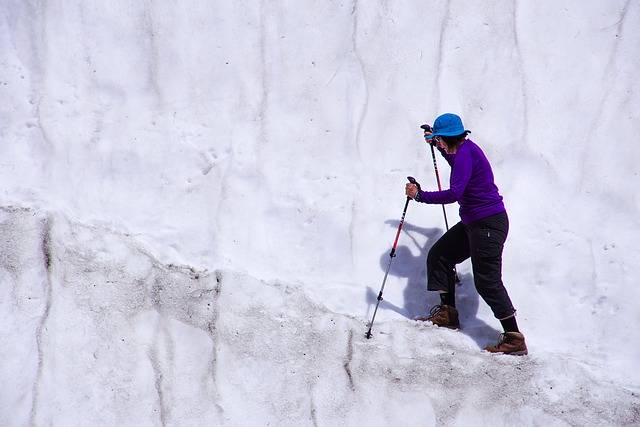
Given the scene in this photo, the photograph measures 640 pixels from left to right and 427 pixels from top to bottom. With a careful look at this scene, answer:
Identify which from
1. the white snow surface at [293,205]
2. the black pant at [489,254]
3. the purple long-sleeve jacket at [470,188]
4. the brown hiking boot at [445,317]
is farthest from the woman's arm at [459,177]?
the white snow surface at [293,205]

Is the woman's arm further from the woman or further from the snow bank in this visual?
the snow bank

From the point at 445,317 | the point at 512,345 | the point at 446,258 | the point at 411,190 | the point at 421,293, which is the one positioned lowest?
the point at 512,345

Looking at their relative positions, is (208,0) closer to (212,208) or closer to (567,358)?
(212,208)

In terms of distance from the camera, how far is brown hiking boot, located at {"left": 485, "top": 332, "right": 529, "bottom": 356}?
470cm

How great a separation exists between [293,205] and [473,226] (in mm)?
1849

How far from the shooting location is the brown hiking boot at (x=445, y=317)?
16.3 ft

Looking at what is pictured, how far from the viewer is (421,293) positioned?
534 centimetres

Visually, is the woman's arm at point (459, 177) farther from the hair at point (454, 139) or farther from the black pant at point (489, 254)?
the black pant at point (489, 254)

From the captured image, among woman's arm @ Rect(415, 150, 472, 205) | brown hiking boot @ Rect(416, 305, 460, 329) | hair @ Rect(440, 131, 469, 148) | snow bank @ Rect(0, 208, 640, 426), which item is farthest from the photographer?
brown hiking boot @ Rect(416, 305, 460, 329)

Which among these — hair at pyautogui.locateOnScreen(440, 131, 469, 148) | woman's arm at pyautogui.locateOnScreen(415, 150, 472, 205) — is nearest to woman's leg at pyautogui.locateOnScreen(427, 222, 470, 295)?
woman's arm at pyautogui.locateOnScreen(415, 150, 472, 205)

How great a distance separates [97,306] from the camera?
4965 millimetres

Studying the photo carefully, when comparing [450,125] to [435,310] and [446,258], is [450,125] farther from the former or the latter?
[435,310]

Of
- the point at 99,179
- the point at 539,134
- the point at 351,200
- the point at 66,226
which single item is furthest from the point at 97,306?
the point at 539,134

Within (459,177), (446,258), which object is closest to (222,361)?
(446,258)
